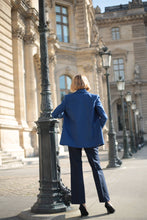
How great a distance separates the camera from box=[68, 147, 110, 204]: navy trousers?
4198 mm

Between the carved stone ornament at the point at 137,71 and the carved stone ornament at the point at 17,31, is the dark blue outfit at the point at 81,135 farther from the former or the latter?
the carved stone ornament at the point at 137,71

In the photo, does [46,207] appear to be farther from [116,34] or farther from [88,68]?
[116,34]

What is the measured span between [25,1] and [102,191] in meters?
19.2

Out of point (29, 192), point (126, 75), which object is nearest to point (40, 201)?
point (29, 192)

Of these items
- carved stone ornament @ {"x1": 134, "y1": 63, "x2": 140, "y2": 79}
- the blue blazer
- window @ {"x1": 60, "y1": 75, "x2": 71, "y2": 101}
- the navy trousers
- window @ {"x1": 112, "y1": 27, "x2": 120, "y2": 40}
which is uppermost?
window @ {"x1": 112, "y1": 27, "x2": 120, "y2": 40}

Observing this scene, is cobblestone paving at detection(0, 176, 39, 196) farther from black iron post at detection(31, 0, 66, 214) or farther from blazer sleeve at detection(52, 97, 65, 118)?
blazer sleeve at detection(52, 97, 65, 118)

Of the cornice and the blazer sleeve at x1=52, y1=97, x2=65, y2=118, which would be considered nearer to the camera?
the blazer sleeve at x1=52, y1=97, x2=65, y2=118

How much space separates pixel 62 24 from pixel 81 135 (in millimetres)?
27395

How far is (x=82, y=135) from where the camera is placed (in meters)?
4.24

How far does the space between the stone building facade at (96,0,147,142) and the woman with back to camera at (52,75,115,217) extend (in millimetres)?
41954

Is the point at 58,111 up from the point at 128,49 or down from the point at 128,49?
down

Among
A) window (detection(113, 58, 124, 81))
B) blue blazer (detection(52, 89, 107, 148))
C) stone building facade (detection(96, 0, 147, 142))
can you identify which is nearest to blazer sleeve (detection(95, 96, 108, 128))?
blue blazer (detection(52, 89, 107, 148))

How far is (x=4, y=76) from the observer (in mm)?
15555

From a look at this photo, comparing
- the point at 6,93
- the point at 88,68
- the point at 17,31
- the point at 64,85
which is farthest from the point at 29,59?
the point at 88,68
